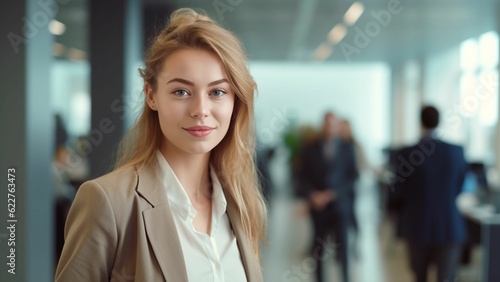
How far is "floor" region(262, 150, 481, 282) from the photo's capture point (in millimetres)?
6152

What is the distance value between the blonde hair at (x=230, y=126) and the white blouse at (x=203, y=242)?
0.06 metres

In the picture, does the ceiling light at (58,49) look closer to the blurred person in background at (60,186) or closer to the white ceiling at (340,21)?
the white ceiling at (340,21)

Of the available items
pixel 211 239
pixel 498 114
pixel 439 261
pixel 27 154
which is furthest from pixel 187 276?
pixel 498 114

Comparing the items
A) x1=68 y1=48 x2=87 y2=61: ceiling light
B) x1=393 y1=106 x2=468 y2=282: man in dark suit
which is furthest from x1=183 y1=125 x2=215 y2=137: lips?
x1=68 y1=48 x2=87 y2=61: ceiling light

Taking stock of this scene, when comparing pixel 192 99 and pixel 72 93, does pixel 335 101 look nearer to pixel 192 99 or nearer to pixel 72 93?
pixel 72 93

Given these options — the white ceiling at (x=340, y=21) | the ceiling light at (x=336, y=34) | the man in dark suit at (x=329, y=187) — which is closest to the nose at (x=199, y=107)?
the man in dark suit at (x=329, y=187)

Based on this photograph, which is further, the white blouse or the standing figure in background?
the standing figure in background

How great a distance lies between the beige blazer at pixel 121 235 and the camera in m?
1.28

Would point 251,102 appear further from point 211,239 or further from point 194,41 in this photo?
point 211,239

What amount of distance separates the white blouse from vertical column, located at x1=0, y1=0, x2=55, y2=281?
1732mm

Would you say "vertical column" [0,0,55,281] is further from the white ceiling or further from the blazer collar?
the white ceiling

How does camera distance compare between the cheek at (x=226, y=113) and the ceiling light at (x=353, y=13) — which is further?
the ceiling light at (x=353, y=13)

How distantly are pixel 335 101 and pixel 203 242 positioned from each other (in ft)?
17.1

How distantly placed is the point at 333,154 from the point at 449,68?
165 cm
